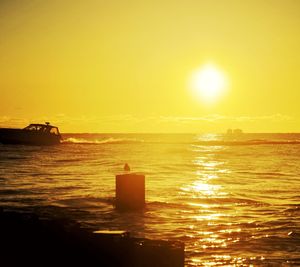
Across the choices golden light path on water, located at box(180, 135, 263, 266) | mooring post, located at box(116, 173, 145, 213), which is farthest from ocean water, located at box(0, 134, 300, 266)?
mooring post, located at box(116, 173, 145, 213)

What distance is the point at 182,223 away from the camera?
21.3m

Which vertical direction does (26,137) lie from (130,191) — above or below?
above

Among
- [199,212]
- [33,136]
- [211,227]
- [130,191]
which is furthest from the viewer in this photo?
[33,136]

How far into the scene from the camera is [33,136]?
4532 inches

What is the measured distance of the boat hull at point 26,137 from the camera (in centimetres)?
11400

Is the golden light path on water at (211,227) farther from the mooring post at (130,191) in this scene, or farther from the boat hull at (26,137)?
the boat hull at (26,137)

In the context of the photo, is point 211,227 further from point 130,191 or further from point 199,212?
Answer: point 130,191

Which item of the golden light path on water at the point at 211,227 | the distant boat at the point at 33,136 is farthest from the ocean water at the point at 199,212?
the distant boat at the point at 33,136

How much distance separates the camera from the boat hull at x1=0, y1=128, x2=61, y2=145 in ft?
374

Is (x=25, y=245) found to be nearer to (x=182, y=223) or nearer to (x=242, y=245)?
(x=242, y=245)

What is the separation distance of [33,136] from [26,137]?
10.1 feet

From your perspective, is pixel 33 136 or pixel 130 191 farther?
pixel 33 136

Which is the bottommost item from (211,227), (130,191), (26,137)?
(211,227)

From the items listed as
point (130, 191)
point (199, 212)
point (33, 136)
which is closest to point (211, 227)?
point (199, 212)
